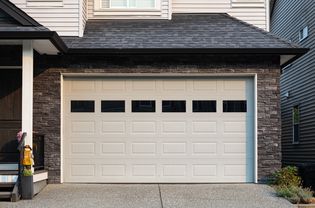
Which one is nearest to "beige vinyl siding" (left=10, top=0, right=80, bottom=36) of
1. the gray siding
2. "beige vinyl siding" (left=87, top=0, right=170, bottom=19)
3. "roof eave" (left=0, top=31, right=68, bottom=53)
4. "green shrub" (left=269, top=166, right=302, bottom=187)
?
"beige vinyl siding" (left=87, top=0, right=170, bottom=19)

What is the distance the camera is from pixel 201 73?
14078mm

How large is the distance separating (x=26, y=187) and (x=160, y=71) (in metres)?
4.50

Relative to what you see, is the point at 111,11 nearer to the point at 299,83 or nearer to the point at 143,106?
the point at 143,106

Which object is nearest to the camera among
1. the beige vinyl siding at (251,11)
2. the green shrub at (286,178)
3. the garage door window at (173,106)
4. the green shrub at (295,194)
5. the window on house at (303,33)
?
the green shrub at (295,194)

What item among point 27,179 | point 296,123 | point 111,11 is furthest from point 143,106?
point 296,123

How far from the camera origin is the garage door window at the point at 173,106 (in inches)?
558

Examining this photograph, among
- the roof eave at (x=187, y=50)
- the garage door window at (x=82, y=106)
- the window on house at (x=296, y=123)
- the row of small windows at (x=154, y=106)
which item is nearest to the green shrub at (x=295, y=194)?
the row of small windows at (x=154, y=106)

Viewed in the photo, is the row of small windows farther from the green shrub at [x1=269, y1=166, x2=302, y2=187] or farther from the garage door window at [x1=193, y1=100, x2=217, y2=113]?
the green shrub at [x1=269, y1=166, x2=302, y2=187]

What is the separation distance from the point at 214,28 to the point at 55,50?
4.41m

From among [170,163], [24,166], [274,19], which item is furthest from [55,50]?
[274,19]

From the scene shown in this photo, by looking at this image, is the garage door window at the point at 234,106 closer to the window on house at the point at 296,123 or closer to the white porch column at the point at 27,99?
the white porch column at the point at 27,99

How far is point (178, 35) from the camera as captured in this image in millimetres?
14664

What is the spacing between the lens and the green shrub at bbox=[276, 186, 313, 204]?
38.0 feet

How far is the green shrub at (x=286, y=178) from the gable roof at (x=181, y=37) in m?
2.90
